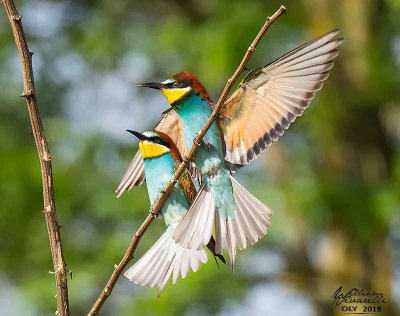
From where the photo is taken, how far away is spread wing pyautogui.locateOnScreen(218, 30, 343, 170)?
2.22 metres

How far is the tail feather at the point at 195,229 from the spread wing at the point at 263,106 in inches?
7.4

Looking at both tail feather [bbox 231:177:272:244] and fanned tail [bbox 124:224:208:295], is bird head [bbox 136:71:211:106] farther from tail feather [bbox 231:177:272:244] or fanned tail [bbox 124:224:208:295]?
fanned tail [bbox 124:224:208:295]

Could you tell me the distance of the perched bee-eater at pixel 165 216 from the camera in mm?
2250

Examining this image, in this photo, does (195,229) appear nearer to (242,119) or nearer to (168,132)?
(242,119)

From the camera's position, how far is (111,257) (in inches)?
236

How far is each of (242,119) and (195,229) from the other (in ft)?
1.22

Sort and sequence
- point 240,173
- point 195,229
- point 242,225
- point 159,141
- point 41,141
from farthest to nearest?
point 240,173, point 159,141, point 242,225, point 195,229, point 41,141

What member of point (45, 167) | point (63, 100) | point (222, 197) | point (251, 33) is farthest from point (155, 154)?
point (63, 100)

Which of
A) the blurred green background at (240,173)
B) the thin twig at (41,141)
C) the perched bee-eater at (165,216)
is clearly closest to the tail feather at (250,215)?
the perched bee-eater at (165,216)

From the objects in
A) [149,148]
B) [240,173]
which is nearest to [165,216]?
[149,148]

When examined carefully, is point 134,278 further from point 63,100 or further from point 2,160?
point 63,100

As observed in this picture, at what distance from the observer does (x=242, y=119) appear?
2.26 m

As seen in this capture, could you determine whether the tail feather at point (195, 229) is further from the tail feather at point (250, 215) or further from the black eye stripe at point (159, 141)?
the black eye stripe at point (159, 141)

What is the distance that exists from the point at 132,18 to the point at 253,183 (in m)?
1.99
